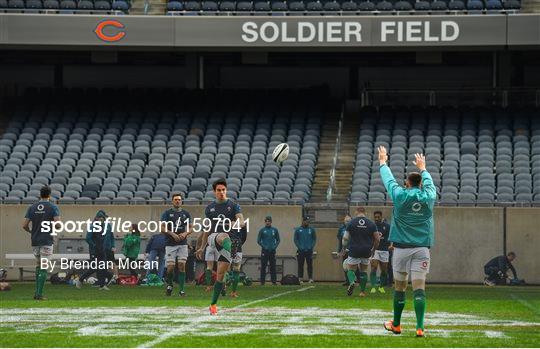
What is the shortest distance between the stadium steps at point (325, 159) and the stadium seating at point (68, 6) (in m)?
7.66

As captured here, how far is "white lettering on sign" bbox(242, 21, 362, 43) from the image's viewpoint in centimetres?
3938

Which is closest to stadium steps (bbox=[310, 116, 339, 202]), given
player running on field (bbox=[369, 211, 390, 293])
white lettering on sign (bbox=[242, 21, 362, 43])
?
white lettering on sign (bbox=[242, 21, 362, 43])

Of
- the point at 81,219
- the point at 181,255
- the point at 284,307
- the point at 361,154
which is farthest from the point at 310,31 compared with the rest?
the point at 284,307

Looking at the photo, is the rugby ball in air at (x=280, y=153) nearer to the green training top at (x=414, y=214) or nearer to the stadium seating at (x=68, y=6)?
the stadium seating at (x=68, y=6)

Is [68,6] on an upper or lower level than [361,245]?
upper

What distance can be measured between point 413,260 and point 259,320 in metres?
3.28

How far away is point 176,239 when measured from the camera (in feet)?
81.5

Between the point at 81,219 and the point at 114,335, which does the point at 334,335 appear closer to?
the point at 114,335

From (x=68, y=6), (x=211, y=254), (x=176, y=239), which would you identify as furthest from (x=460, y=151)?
(x=211, y=254)

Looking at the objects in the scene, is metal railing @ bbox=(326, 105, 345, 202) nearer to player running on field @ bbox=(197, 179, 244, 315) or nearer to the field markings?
the field markings

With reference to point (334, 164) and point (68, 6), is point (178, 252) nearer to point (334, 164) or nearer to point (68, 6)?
point (334, 164)

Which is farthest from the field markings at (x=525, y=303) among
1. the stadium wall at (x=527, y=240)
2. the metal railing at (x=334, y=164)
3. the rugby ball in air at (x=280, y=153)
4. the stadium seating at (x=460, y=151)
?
the metal railing at (x=334, y=164)

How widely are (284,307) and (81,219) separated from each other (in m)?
14.0

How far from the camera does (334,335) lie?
15.2 metres
